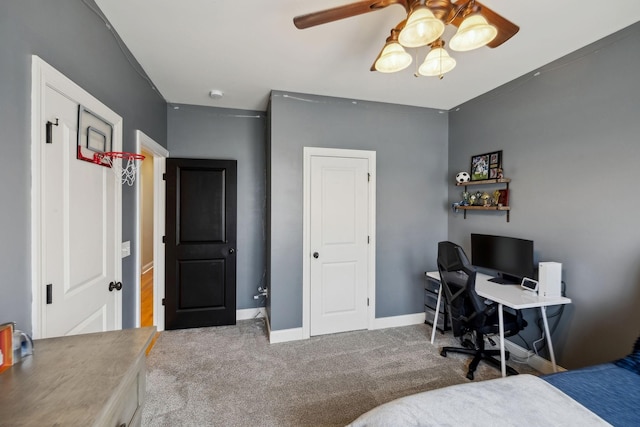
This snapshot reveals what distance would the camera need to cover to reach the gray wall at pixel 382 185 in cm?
294

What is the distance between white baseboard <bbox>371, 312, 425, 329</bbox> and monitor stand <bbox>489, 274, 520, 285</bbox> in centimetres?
105

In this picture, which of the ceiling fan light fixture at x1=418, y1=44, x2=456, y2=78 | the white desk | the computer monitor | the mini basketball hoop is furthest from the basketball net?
the computer monitor

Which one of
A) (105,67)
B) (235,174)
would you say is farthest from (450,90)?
(105,67)

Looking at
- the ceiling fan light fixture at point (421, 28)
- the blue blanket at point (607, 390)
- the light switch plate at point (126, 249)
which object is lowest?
the blue blanket at point (607, 390)

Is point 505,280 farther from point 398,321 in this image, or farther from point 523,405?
point 523,405

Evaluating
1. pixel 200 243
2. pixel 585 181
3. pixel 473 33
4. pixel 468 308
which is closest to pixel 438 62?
pixel 473 33

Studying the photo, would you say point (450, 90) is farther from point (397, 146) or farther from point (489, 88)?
point (397, 146)

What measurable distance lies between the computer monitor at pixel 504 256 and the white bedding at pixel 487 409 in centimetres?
159

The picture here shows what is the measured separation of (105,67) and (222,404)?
2.43 meters

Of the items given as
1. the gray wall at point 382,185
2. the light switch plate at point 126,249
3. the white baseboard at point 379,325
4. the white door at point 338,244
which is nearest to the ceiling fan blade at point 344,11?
the gray wall at point 382,185

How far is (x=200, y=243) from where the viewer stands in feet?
10.7

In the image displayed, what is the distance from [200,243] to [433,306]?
2.87 meters

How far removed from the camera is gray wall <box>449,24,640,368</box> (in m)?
1.90

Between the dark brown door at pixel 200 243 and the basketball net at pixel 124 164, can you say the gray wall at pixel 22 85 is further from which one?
the dark brown door at pixel 200 243
